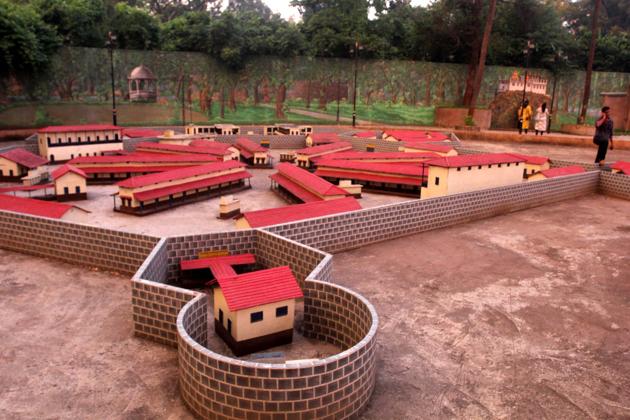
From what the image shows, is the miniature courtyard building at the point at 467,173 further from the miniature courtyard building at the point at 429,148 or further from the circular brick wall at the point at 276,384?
the circular brick wall at the point at 276,384

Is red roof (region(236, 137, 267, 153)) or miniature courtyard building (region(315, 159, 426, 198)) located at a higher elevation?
red roof (region(236, 137, 267, 153))

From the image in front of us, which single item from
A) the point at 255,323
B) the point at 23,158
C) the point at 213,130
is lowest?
the point at 255,323

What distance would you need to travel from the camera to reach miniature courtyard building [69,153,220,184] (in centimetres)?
2989

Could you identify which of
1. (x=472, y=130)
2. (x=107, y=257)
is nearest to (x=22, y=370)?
(x=107, y=257)

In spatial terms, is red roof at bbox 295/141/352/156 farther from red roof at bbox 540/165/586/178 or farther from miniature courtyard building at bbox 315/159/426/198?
red roof at bbox 540/165/586/178

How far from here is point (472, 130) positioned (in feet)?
168

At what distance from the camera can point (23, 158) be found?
29.8 metres

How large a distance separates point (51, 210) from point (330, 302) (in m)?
13.7

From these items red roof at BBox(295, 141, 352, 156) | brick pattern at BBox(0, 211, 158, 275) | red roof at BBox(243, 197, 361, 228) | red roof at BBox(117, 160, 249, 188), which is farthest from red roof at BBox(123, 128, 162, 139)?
red roof at BBox(243, 197, 361, 228)

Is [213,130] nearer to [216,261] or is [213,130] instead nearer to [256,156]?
[256,156]

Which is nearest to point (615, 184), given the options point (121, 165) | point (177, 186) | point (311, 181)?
point (311, 181)

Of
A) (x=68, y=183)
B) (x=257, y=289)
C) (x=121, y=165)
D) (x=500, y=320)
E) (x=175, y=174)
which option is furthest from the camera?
(x=121, y=165)

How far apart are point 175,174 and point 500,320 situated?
59.2 ft

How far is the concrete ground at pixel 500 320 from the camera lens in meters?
9.69
